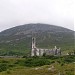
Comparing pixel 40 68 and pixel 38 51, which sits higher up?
pixel 38 51

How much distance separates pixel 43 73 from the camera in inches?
2443

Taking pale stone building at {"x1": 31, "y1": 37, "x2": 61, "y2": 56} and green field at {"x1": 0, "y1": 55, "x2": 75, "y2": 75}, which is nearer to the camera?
green field at {"x1": 0, "y1": 55, "x2": 75, "y2": 75}

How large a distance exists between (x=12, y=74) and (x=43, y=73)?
7.21 m

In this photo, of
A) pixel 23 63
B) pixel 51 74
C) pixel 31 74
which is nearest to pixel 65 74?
pixel 51 74

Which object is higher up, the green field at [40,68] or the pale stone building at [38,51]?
the pale stone building at [38,51]

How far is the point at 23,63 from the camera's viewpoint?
302 ft

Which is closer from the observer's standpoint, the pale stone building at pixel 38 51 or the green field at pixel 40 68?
the green field at pixel 40 68

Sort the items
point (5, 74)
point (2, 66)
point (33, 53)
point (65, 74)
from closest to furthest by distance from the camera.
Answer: point (65, 74), point (5, 74), point (2, 66), point (33, 53)

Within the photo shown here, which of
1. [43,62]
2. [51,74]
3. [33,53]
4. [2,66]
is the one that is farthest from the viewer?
[33,53]

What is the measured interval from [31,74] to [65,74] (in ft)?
34.0

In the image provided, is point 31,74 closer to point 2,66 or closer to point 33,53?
point 2,66

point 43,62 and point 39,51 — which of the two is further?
point 39,51

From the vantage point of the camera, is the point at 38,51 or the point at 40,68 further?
the point at 38,51

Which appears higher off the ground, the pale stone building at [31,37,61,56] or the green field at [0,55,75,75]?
the pale stone building at [31,37,61,56]
